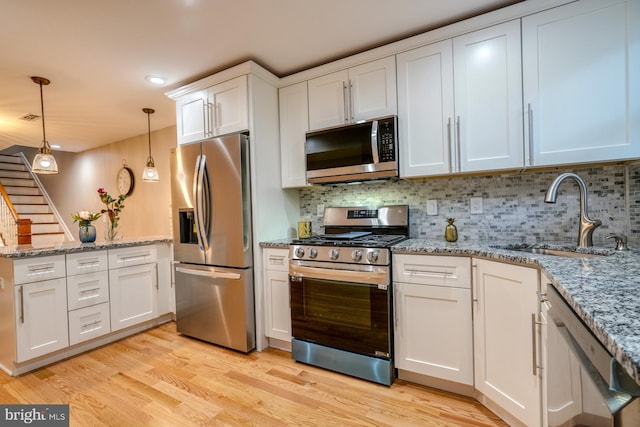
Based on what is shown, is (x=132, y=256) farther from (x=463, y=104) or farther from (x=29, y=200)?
(x=29, y=200)

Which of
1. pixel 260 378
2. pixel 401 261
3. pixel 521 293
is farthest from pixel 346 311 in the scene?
pixel 521 293

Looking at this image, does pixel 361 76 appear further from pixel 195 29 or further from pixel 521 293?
pixel 521 293

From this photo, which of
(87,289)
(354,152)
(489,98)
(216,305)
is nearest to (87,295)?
(87,289)

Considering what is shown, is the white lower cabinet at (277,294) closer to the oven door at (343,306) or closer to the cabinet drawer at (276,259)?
the cabinet drawer at (276,259)

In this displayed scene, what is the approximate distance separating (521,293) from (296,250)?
A: 138 cm

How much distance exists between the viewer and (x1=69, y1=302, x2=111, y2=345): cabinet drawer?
2393 mm

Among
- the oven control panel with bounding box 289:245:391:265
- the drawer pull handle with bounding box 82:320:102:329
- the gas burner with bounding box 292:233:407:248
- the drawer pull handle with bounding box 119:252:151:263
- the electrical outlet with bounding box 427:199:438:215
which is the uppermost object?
the electrical outlet with bounding box 427:199:438:215

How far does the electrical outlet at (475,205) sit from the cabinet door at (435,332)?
2.32 ft

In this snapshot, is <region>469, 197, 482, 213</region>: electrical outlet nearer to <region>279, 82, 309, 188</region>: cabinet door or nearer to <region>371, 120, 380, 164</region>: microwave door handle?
<region>371, 120, 380, 164</region>: microwave door handle

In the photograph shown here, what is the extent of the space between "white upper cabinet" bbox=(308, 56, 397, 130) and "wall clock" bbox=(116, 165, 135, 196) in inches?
132

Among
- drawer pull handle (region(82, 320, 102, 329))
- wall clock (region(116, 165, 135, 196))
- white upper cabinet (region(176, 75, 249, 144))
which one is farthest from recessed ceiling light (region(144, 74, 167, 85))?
wall clock (region(116, 165, 135, 196))

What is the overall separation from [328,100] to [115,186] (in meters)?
4.05

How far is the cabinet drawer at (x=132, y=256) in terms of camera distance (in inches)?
104
